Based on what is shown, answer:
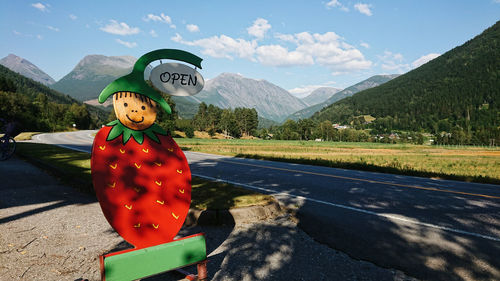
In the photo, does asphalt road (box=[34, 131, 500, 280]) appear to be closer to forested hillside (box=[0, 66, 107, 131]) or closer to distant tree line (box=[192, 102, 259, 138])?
forested hillside (box=[0, 66, 107, 131])

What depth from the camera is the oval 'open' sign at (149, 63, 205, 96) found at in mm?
3848

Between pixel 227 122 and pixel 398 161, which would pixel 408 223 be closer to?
pixel 398 161

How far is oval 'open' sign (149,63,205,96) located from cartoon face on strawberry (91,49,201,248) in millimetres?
275

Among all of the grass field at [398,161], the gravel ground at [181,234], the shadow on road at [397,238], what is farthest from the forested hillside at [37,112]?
the shadow on road at [397,238]

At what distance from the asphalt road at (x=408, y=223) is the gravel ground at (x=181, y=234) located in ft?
1.28

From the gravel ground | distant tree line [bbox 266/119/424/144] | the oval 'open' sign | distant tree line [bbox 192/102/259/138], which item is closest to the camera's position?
the gravel ground

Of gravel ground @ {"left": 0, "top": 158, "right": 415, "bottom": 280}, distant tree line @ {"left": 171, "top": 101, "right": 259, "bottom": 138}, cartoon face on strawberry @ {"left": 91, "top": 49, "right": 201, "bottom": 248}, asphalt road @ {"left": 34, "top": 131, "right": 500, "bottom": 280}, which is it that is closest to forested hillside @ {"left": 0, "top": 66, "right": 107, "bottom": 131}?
distant tree line @ {"left": 171, "top": 101, "right": 259, "bottom": 138}

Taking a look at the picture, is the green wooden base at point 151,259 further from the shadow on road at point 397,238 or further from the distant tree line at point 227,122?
the distant tree line at point 227,122

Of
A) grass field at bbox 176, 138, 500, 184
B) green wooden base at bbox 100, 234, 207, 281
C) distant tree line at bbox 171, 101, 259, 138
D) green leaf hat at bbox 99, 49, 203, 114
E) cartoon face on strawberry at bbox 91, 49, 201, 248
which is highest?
distant tree line at bbox 171, 101, 259, 138

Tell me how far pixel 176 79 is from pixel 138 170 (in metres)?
1.44

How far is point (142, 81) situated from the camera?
3348mm

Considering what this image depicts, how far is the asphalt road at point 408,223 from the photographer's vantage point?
11.6ft

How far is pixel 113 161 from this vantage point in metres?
3.18

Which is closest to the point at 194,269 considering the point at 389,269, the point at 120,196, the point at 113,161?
the point at 120,196
